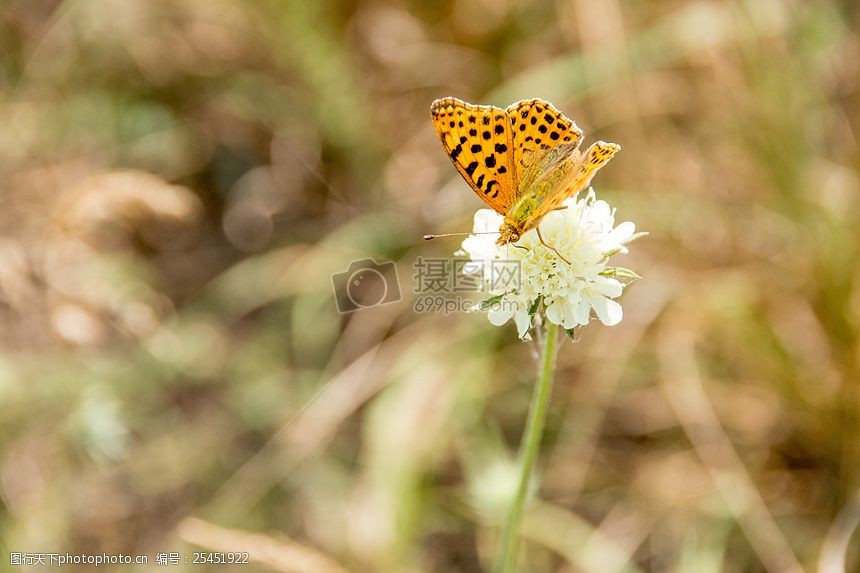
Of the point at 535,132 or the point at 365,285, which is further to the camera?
the point at 365,285

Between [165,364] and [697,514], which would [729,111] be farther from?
[165,364]

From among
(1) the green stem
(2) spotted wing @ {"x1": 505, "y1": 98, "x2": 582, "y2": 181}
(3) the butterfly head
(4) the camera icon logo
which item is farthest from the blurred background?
(2) spotted wing @ {"x1": 505, "y1": 98, "x2": 582, "y2": 181}

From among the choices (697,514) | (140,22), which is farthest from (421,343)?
(140,22)

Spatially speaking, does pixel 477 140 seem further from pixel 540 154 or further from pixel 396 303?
pixel 396 303

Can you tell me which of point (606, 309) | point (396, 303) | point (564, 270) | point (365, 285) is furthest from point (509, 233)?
point (365, 285)

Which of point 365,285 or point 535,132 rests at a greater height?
point 535,132

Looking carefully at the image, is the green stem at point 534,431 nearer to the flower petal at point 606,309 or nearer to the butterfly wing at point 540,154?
the flower petal at point 606,309
